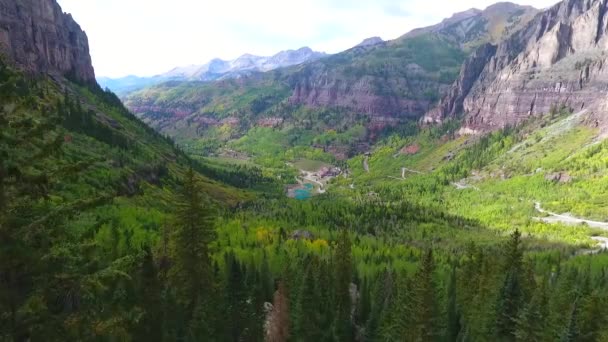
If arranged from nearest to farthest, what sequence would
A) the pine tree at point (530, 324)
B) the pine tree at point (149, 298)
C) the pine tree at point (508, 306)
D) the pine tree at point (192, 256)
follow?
1. the pine tree at point (192, 256)
2. the pine tree at point (149, 298)
3. the pine tree at point (530, 324)
4. the pine tree at point (508, 306)

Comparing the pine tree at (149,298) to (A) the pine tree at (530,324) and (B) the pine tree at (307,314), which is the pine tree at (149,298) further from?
(A) the pine tree at (530,324)

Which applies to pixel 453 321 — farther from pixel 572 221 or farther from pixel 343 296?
pixel 572 221

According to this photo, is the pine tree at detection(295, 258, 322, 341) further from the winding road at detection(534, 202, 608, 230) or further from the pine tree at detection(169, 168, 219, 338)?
the winding road at detection(534, 202, 608, 230)

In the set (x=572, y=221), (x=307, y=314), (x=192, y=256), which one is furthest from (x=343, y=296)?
(x=572, y=221)

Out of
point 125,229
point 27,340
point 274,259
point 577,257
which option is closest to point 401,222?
point 577,257

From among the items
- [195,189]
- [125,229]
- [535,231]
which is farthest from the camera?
[535,231]

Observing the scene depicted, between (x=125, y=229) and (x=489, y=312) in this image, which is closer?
(x=489, y=312)

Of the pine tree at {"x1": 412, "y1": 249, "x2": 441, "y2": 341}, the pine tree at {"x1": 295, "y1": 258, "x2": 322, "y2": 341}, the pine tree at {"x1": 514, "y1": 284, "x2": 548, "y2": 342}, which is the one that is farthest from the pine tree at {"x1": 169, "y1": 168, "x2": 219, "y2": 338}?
the pine tree at {"x1": 514, "y1": 284, "x2": 548, "y2": 342}

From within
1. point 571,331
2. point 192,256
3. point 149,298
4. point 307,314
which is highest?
point 192,256

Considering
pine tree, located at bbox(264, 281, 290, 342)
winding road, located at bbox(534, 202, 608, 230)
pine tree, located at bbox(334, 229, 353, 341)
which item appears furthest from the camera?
winding road, located at bbox(534, 202, 608, 230)

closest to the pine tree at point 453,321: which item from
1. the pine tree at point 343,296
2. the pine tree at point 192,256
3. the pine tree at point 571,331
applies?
the pine tree at point 343,296

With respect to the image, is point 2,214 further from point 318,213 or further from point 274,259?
point 318,213
